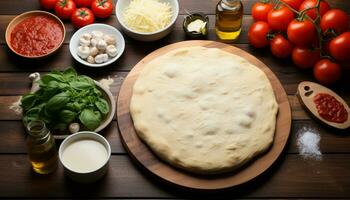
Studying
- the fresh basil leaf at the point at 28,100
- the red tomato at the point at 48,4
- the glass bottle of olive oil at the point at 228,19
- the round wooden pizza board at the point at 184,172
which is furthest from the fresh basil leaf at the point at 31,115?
the glass bottle of olive oil at the point at 228,19

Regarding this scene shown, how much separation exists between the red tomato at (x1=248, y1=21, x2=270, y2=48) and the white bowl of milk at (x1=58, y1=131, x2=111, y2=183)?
0.82 m

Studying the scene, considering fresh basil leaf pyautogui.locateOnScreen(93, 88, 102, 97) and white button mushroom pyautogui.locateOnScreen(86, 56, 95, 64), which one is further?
white button mushroom pyautogui.locateOnScreen(86, 56, 95, 64)

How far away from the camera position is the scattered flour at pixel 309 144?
1.80m

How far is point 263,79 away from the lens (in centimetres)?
191

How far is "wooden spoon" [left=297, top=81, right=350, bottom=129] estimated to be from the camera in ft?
6.13

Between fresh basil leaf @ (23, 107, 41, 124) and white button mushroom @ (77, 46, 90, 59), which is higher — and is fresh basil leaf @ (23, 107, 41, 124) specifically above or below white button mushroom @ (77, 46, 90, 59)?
below

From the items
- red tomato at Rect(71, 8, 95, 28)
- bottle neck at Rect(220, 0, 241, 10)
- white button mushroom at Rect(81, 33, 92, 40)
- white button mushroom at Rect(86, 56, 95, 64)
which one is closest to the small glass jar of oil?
white button mushroom at Rect(86, 56, 95, 64)

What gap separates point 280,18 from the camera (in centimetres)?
204

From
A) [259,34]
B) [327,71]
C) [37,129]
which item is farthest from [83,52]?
[327,71]

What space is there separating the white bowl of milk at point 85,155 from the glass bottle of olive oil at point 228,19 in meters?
0.77

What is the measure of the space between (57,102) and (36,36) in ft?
1.70

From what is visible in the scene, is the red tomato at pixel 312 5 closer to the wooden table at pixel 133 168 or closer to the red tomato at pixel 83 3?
Answer: the wooden table at pixel 133 168

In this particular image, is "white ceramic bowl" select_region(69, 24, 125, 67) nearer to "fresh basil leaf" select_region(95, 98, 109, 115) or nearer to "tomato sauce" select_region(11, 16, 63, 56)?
"tomato sauce" select_region(11, 16, 63, 56)

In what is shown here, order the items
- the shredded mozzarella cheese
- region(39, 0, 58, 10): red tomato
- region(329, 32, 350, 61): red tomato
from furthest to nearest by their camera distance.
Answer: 1. region(39, 0, 58, 10): red tomato
2. the shredded mozzarella cheese
3. region(329, 32, 350, 61): red tomato
